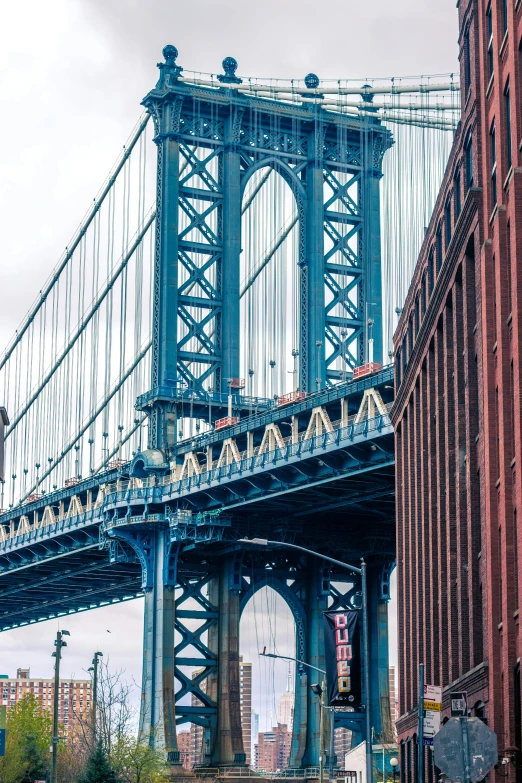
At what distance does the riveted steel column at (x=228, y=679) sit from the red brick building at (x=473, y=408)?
128 feet

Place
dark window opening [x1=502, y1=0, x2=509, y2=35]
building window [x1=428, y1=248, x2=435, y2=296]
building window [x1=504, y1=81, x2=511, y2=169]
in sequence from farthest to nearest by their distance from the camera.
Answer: building window [x1=428, y1=248, x2=435, y2=296]
dark window opening [x1=502, y1=0, x2=509, y2=35]
building window [x1=504, y1=81, x2=511, y2=169]

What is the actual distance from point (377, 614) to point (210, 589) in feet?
35.2

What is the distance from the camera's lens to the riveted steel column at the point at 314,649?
101 metres

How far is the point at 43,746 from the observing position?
126 metres

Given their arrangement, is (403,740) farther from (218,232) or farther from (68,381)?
(68,381)

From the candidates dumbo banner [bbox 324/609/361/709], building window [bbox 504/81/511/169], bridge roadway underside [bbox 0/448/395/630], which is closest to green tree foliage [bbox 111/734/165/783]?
bridge roadway underside [bbox 0/448/395/630]

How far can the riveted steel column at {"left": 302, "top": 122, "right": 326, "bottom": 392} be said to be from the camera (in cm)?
9969

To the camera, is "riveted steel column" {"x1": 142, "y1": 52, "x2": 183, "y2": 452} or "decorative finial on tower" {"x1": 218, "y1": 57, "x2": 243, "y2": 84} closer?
"riveted steel column" {"x1": 142, "y1": 52, "x2": 183, "y2": 452}

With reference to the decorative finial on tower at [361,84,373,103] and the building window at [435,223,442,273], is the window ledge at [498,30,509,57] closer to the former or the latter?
the building window at [435,223,442,273]

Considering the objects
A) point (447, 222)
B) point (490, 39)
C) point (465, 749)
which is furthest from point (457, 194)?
point (465, 749)

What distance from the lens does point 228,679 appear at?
325 feet

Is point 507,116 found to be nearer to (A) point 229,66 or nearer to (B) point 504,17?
(B) point 504,17

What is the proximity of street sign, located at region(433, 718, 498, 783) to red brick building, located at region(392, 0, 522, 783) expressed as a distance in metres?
12.7

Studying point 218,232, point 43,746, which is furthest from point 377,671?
point 43,746
